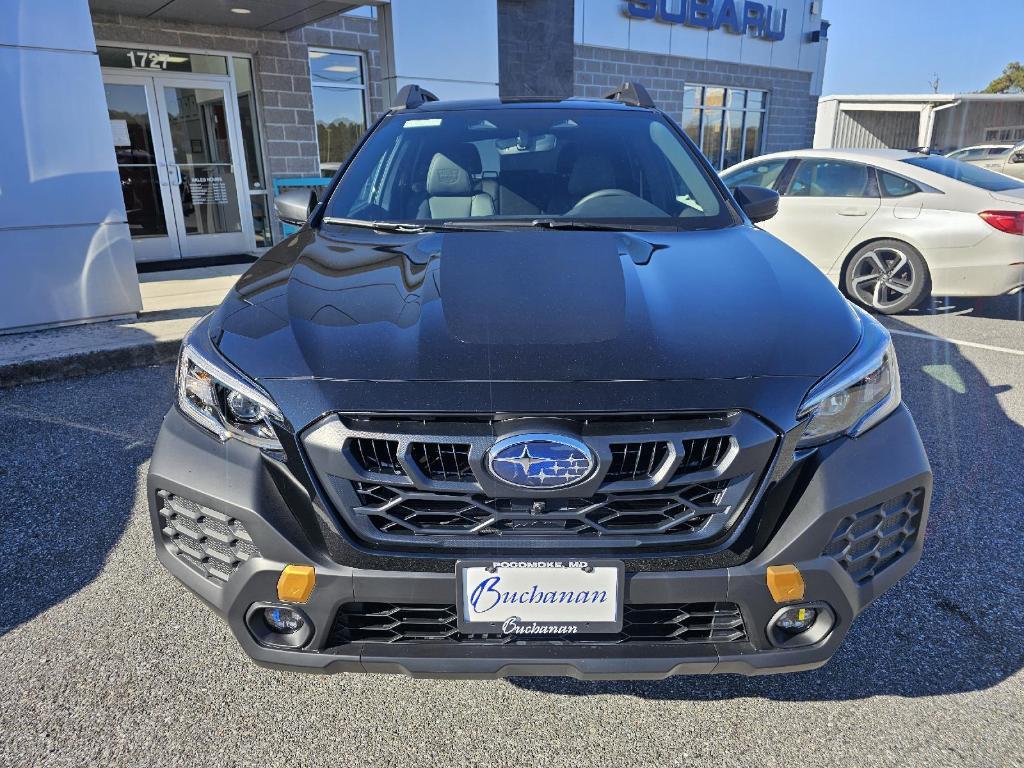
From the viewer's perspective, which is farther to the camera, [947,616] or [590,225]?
[590,225]

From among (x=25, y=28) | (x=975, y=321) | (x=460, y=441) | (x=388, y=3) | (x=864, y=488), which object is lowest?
(x=975, y=321)

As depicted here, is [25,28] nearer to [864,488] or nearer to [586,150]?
[586,150]

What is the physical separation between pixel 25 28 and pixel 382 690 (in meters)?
5.80

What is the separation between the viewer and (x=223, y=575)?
1.71 meters

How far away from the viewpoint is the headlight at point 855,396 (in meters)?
1.64

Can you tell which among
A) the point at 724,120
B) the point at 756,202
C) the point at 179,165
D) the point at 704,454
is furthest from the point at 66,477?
the point at 724,120

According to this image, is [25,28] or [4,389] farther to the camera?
[25,28]

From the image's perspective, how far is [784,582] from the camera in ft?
5.19

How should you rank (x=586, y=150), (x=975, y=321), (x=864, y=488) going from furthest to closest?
(x=975, y=321) < (x=586, y=150) < (x=864, y=488)

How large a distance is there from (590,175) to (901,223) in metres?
4.83

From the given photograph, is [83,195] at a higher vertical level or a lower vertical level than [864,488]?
higher

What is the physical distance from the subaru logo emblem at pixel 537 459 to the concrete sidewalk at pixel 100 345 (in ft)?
14.9

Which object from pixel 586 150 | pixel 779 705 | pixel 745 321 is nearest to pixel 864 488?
pixel 745 321

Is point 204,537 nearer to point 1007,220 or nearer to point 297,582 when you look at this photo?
point 297,582
